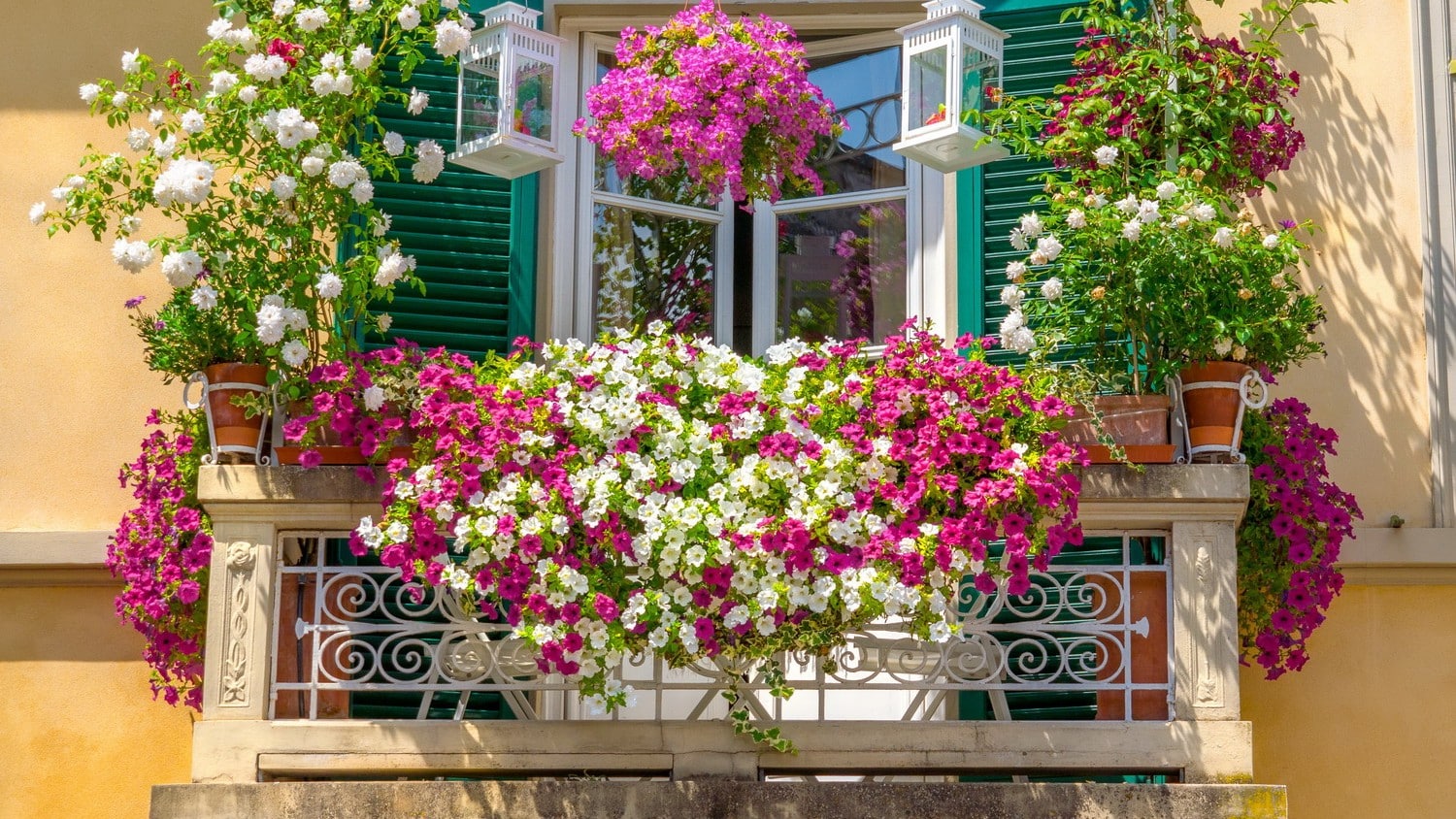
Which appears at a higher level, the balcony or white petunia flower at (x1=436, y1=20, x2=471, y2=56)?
white petunia flower at (x1=436, y1=20, x2=471, y2=56)

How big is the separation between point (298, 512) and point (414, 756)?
755 mm

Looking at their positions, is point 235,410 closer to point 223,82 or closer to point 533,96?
point 223,82

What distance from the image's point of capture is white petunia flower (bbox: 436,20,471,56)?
5.55 m

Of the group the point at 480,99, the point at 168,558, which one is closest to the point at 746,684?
the point at 168,558

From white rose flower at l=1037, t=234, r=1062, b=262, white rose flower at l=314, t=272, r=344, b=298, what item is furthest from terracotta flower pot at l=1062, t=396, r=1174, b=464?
white rose flower at l=314, t=272, r=344, b=298

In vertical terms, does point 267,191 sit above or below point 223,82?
below

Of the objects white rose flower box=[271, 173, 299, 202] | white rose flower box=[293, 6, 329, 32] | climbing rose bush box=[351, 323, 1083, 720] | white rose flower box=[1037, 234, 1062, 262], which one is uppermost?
white rose flower box=[293, 6, 329, 32]

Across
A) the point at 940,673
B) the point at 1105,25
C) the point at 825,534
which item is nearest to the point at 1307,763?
the point at 940,673

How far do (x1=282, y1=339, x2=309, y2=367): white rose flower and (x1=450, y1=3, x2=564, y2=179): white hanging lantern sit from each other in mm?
940

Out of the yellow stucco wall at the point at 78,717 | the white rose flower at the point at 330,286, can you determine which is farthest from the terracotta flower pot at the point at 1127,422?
the yellow stucco wall at the point at 78,717

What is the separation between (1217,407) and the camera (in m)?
5.31

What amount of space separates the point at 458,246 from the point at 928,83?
1.66m

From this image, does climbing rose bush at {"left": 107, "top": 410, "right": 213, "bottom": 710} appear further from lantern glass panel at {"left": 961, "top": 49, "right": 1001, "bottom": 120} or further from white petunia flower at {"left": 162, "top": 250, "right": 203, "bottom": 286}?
lantern glass panel at {"left": 961, "top": 49, "right": 1001, "bottom": 120}

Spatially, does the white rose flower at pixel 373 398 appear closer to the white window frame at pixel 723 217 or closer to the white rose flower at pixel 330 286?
the white rose flower at pixel 330 286
